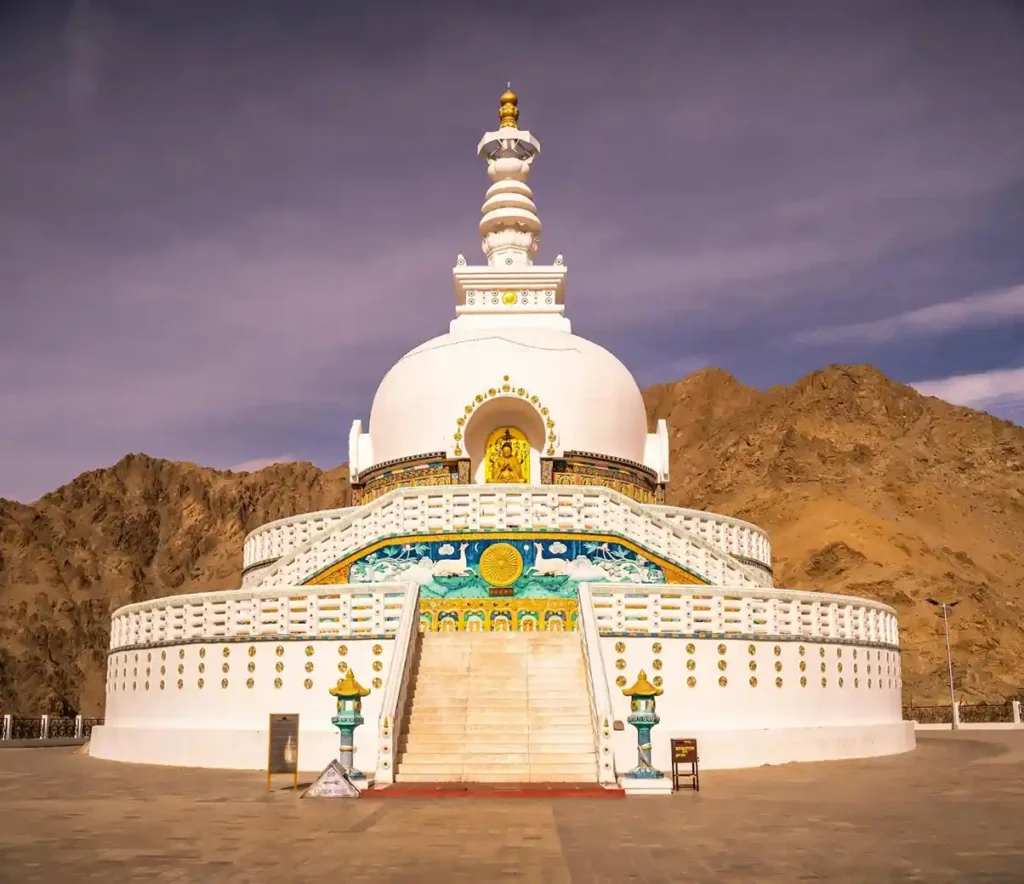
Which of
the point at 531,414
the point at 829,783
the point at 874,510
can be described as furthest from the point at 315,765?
the point at 874,510

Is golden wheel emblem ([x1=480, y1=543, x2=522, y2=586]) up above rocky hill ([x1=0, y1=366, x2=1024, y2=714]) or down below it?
below

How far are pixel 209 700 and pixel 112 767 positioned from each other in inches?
82.2

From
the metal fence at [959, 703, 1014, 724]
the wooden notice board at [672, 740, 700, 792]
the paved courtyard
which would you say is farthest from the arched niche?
the metal fence at [959, 703, 1014, 724]

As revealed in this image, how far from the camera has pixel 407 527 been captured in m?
23.4

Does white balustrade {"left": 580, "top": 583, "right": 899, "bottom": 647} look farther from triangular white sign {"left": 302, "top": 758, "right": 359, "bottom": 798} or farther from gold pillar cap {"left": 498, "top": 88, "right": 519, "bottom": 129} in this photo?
gold pillar cap {"left": 498, "top": 88, "right": 519, "bottom": 129}

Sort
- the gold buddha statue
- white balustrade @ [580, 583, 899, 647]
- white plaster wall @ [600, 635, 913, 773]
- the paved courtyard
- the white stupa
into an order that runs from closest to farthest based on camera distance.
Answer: the paved courtyard < the white stupa < white plaster wall @ [600, 635, 913, 773] < white balustrade @ [580, 583, 899, 647] < the gold buddha statue

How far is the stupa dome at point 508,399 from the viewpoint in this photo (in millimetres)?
29078

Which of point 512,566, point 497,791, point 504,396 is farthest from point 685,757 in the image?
point 504,396

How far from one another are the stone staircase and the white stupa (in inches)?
1.5

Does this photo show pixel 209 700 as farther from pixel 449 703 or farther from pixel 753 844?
pixel 753 844

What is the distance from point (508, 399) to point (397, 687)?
1301 cm

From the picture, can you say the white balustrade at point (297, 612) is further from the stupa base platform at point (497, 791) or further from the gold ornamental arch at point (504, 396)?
the gold ornamental arch at point (504, 396)

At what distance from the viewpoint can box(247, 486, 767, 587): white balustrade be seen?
76.0 ft

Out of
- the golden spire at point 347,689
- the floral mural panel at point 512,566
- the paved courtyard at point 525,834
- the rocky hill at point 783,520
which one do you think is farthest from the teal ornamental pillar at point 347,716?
the rocky hill at point 783,520
